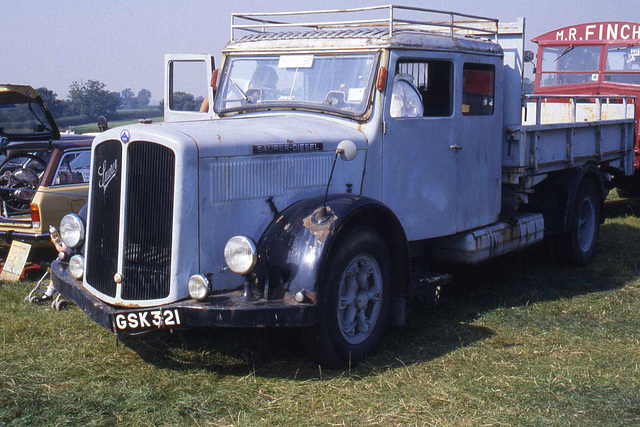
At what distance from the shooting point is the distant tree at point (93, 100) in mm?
25375

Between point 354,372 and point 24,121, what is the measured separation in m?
5.67

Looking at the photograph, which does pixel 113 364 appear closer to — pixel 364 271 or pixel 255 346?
pixel 255 346

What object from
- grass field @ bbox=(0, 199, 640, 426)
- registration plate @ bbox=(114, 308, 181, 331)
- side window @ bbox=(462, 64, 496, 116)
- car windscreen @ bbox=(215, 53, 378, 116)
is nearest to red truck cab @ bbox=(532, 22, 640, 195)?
side window @ bbox=(462, 64, 496, 116)

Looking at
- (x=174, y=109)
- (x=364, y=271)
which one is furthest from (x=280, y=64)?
(x=364, y=271)

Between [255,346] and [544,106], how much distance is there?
6.69 m

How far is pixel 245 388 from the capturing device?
444 cm

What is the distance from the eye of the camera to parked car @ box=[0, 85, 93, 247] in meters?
7.40

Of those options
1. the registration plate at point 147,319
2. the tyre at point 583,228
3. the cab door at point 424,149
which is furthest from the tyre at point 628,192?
the registration plate at point 147,319

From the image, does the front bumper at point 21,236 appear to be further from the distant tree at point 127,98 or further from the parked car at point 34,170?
the distant tree at point 127,98

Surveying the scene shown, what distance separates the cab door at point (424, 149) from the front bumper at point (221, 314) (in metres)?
1.55

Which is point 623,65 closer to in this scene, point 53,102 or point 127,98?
point 53,102

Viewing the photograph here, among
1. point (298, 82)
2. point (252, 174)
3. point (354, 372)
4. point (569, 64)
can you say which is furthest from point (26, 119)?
point (569, 64)

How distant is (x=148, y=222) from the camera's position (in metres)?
4.53

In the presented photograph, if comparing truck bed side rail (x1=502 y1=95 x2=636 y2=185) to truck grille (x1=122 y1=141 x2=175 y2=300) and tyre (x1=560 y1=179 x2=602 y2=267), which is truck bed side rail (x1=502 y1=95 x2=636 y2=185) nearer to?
tyre (x1=560 y1=179 x2=602 y2=267)
